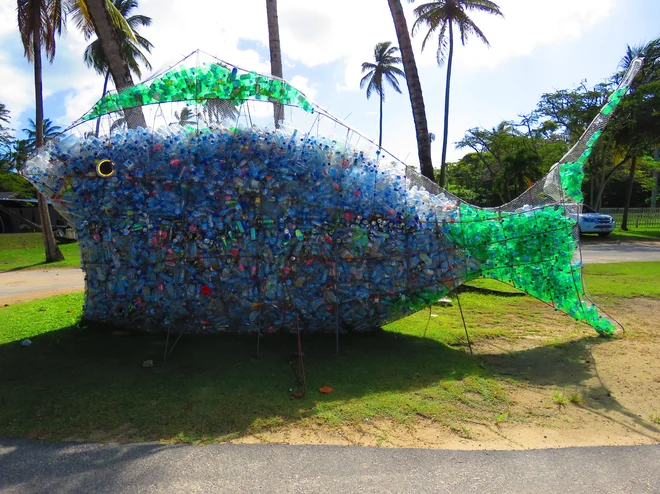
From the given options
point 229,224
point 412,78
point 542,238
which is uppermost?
point 412,78

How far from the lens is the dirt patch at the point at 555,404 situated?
379 centimetres

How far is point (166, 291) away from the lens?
543cm

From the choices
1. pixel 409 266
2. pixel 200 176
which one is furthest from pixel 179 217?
pixel 409 266

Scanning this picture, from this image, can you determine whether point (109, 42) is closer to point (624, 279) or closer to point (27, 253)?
point (624, 279)

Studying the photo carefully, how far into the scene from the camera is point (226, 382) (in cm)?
469

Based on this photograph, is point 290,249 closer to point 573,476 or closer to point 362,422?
point 362,422

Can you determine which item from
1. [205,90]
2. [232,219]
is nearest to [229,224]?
[232,219]

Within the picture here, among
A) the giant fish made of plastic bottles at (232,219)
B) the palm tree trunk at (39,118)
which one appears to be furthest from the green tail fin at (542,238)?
the palm tree trunk at (39,118)

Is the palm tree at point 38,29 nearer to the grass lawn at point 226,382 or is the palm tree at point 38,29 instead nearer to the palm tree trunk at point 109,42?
the palm tree trunk at point 109,42

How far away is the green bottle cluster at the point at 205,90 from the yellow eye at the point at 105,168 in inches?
23.8

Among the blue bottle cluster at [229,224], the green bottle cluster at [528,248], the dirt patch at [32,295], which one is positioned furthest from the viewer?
the dirt patch at [32,295]

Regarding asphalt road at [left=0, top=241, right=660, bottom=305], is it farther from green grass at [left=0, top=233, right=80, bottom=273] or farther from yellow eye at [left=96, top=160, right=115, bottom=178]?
yellow eye at [left=96, top=160, right=115, bottom=178]

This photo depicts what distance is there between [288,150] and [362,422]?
3020mm

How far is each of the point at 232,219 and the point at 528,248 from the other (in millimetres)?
3736
